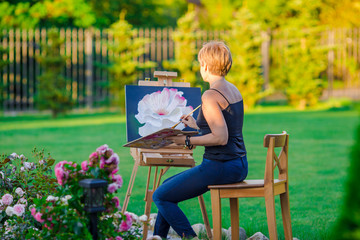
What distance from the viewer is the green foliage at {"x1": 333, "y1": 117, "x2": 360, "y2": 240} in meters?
1.41

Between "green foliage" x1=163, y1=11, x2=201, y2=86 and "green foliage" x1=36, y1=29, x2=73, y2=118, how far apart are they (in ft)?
11.0

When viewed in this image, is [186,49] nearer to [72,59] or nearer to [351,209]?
[72,59]

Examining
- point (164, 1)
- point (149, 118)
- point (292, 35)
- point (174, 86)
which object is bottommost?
point (149, 118)

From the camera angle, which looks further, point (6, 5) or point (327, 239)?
point (6, 5)

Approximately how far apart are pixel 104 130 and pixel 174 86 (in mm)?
8017

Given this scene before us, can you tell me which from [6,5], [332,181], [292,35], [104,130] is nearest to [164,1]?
[6,5]

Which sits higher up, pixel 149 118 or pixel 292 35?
pixel 292 35

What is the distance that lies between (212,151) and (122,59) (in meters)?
12.9

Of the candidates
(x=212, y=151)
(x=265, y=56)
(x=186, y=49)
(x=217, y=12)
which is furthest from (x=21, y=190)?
(x=217, y=12)

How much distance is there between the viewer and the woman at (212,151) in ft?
11.6

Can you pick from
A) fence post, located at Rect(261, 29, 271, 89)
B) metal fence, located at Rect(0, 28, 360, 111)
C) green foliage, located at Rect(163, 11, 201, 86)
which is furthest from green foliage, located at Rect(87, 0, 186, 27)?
fence post, located at Rect(261, 29, 271, 89)

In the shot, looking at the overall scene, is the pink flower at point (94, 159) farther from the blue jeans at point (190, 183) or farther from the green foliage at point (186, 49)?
the green foliage at point (186, 49)

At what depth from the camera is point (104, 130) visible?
12406mm

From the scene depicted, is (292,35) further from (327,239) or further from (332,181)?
(327,239)
